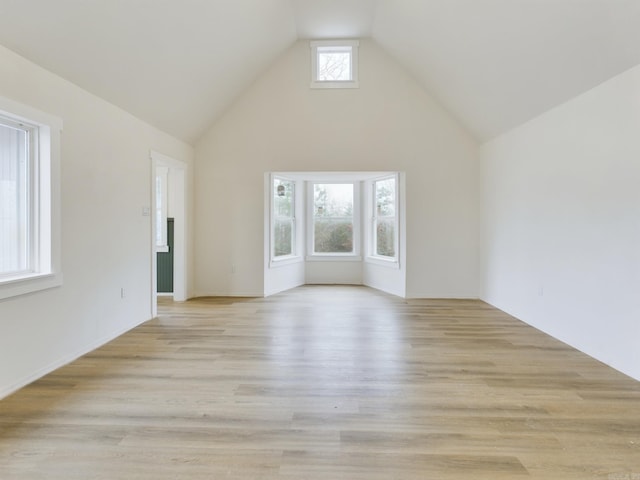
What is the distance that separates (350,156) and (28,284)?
4171mm

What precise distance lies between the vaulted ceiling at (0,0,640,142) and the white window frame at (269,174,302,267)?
4.74ft

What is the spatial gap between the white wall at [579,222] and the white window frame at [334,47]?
2315 millimetres

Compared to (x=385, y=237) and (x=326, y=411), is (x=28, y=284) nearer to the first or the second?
Result: (x=326, y=411)

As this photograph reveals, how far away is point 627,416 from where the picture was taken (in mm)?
2129

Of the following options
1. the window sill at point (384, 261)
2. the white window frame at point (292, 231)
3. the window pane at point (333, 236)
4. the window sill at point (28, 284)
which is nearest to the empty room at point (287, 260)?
the window sill at point (28, 284)

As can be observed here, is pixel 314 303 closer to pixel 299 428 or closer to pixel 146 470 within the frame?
pixel 299 428

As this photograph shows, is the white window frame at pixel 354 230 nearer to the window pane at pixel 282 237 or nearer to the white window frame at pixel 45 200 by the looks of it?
the window pane at pixel 282 237

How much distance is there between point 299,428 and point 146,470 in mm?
782

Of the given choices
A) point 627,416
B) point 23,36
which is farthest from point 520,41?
point 23,36

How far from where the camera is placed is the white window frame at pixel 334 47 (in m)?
5.29

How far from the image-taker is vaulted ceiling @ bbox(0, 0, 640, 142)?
101 inches

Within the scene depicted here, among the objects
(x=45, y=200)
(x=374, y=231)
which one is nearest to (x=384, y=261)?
(x=374, y=231)

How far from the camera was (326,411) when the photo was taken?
85.7 inches

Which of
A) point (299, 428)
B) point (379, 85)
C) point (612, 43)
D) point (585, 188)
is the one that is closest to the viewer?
point (299, 428)
